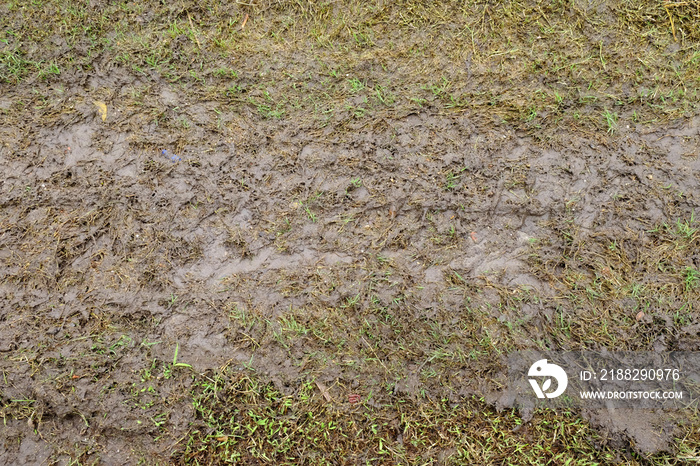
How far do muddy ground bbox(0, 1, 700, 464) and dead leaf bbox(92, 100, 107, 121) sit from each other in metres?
0.01

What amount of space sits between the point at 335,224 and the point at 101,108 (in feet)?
5.04

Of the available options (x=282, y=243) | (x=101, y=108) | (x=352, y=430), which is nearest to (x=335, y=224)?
(x=282, y=243)

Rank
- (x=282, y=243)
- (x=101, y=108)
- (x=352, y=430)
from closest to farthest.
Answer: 1. (x=352, y=430)
2. (x=282, y=243)
3. (x=101, y=108)

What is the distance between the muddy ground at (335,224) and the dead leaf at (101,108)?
0.01 metres

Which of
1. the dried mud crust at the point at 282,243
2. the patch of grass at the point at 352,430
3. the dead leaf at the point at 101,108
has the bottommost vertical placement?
the patch of grass at the point at 352,430

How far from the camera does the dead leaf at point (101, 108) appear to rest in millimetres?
2623

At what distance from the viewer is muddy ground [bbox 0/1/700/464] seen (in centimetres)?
232

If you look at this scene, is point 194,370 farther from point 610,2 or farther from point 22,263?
point 610,2

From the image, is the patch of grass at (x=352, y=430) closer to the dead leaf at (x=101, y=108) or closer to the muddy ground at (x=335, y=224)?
the muddy ground at (x=335, y=224)

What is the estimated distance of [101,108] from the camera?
2633mm

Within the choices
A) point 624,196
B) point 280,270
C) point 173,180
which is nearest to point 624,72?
point 624,196

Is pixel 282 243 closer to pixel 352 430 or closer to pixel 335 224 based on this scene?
pixel 335 224

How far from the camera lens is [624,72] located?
262 cm

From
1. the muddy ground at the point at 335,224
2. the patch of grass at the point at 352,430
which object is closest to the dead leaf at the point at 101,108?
the muddy ground at the point at 335,224
